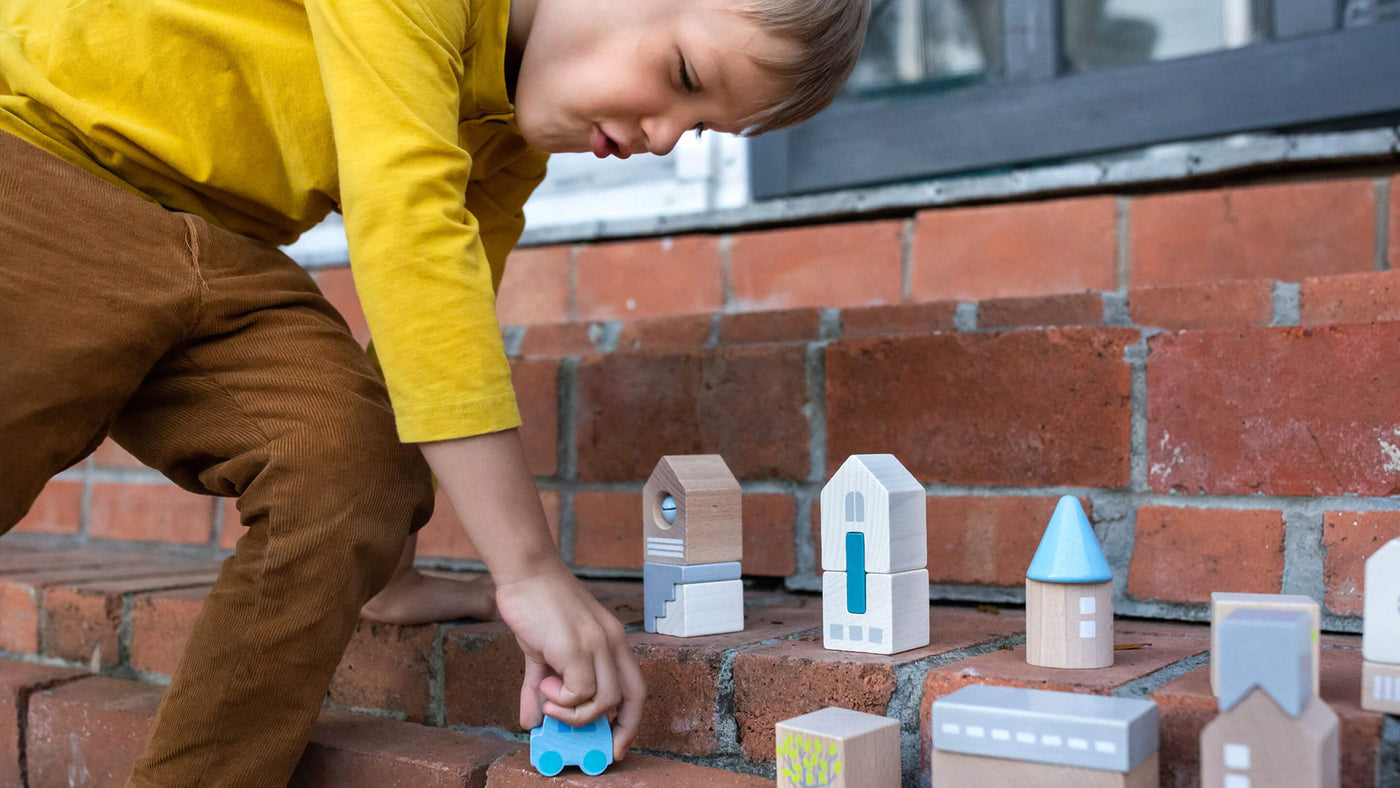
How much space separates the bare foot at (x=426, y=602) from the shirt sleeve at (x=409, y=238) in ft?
1.35

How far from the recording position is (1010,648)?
3.41 ft

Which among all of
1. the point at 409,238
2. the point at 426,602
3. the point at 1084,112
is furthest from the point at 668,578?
the point at 1084,112

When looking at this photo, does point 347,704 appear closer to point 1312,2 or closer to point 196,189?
point 196,189

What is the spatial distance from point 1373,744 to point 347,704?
3.51 feet

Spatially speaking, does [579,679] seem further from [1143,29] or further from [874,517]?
[1143,29]

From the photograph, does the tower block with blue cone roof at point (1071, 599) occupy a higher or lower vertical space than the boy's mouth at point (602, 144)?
lower

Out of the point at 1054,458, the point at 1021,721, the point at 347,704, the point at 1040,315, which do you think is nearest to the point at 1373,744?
the point at 1021,721

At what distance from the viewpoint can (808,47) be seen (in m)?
1.08

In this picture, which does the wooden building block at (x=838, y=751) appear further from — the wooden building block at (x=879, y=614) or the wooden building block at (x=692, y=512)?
the wooden building block at (x=692, y=512)

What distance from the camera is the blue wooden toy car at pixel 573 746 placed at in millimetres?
960

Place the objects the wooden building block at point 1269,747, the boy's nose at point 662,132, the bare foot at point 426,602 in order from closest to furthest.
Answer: the wooden building block at point 1269,747, the boy's nose at point 662,132, the bare foot at point 426,602

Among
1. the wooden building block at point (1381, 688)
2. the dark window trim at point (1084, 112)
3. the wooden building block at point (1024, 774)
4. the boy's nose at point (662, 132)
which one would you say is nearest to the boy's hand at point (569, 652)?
the wooden building block at point (1024, 774)

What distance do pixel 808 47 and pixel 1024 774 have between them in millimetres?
703

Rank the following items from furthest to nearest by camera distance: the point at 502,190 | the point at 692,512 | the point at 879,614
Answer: the point at 502,190, the point at 692,512, the point at 879,614
